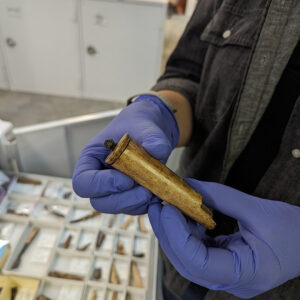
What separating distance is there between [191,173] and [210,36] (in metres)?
0.34

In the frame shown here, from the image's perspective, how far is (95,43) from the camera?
219 cm

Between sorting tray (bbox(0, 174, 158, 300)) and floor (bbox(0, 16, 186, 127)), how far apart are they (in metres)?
1.44

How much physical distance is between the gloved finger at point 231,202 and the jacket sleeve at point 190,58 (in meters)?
0.30

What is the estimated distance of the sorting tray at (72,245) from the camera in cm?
70

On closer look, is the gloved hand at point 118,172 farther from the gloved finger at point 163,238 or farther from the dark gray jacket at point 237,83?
the dark gray jacket at point 237,83

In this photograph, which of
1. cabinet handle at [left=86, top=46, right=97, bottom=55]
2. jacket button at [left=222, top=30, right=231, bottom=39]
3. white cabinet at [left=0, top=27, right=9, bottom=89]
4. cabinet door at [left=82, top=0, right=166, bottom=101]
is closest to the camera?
jacket button at [left=222, top=30, right=231, bottom=39]

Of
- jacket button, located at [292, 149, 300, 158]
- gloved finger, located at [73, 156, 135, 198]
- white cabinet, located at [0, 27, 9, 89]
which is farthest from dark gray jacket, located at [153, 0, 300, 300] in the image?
white cabinet, located at [0, 27, 9, 89]

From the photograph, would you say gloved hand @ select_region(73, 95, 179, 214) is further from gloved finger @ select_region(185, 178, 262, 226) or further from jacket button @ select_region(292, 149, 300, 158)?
jacket button @ select_region(292, 149, 300, 158)

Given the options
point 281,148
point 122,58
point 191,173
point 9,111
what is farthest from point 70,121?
point 9,111

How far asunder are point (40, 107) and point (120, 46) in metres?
0.89

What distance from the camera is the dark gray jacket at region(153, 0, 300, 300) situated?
19.8 inches

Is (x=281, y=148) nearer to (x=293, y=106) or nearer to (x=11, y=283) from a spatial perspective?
(x=293, y=106)

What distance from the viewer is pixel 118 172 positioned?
49 cm

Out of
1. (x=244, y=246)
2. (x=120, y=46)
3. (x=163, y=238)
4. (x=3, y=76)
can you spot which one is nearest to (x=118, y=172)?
(x=163, y=238)
